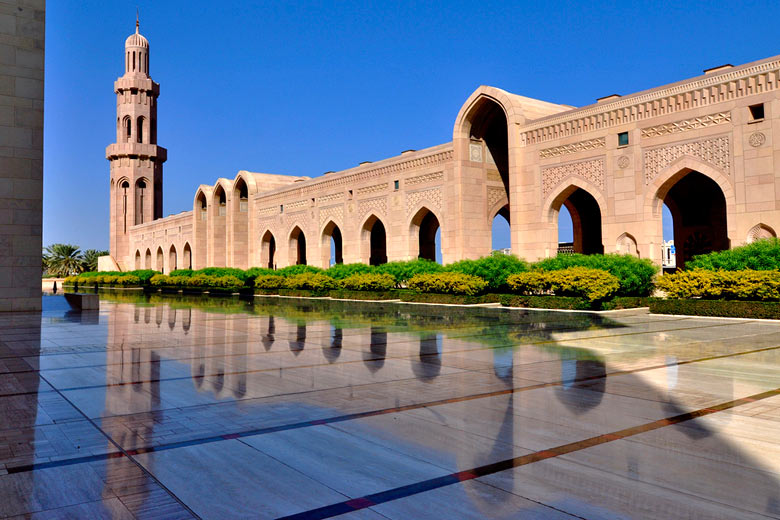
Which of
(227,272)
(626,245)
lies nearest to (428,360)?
(626,245)

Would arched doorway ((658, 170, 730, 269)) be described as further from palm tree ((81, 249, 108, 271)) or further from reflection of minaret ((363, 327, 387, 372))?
palm tree ((81, 249, 108, 271))

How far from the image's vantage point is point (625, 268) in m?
16.2

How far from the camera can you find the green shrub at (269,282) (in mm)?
28289

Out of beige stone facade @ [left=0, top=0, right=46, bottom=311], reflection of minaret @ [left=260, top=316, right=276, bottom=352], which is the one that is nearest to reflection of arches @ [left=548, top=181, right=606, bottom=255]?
reflection of minaret @ [left=260, top=316, right=276, bottom=352]

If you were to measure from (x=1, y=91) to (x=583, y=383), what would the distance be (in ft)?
48.8

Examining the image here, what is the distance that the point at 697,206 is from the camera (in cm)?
2412

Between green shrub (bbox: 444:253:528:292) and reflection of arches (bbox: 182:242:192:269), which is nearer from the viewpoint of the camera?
green shrub (bbox: 444:253:528:292)

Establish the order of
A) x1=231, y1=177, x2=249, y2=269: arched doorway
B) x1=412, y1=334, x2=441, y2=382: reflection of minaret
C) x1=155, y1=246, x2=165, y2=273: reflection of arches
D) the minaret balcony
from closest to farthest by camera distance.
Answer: x1=412, y1=334, x2=441, y2=382: reflection of minaret, x1=231, y1=177, x2=249, y2=269: arched doorway, x1=155, y1=246, x2=165, y2=273: reflection of arches, the minaret balcony

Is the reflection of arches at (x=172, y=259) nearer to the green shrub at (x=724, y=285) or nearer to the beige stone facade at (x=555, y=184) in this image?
the beige stone facade at (x=555, y=184)

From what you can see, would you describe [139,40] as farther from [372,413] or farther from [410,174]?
[372,413]

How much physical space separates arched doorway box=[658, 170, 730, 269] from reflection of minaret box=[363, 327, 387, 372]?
17.9m

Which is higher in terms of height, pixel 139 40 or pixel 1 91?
pixel 139 40

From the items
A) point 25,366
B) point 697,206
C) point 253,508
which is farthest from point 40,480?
point 697,206

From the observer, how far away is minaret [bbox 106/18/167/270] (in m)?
55.8
